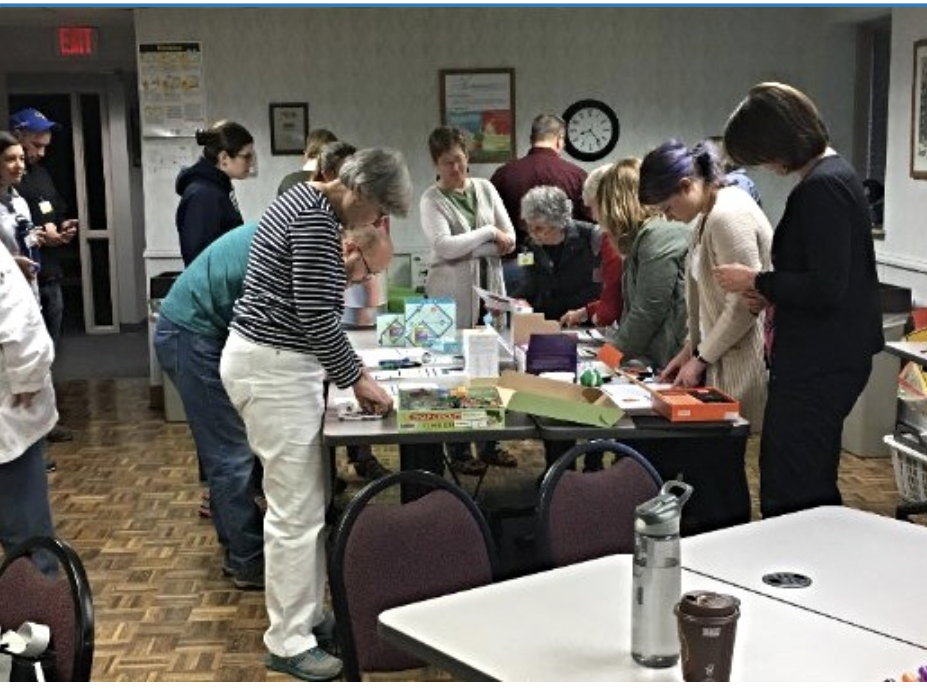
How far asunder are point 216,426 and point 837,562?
2.13m

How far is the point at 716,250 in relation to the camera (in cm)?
306

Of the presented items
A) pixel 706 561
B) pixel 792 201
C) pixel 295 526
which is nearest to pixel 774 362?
pixel 792 201

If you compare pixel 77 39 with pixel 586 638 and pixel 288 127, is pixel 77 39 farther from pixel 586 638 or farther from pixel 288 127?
pixel 586 638

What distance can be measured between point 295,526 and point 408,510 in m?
0.93

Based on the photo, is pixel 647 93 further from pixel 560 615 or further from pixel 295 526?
pixel 560 615

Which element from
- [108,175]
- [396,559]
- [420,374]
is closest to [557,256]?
[420,374]

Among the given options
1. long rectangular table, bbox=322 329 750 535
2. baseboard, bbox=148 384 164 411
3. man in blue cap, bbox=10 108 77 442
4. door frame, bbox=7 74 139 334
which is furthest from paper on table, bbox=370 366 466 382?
door frame, bbox=7 74 139 334

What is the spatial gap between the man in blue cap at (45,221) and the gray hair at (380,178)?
3.27 meters

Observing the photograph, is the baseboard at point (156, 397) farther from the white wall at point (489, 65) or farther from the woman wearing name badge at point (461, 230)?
the woman wearing name badge at point (461, 230)

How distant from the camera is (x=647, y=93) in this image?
7.15 m

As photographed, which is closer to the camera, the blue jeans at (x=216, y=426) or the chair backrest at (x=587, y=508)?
the chair backrest at (x=587, y=508)

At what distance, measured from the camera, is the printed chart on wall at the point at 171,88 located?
22.2 feet

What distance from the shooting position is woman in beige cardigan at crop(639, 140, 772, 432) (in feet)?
9.95

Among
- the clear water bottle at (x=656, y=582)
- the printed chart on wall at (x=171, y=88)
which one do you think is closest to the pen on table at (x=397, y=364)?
the clear water bottle at (x=656, y=582)
